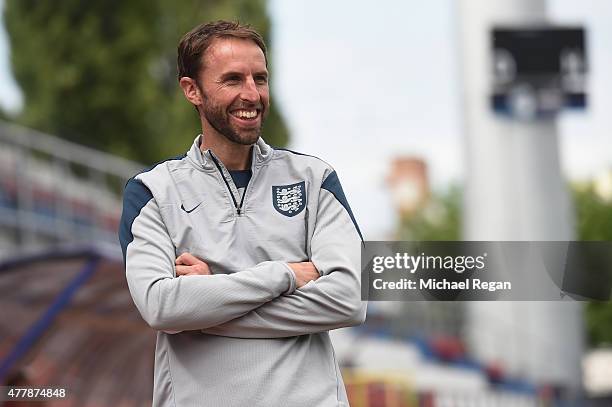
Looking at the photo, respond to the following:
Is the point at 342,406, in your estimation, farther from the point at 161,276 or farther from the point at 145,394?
the point at 145,394

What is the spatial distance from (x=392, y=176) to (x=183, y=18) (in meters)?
45.2

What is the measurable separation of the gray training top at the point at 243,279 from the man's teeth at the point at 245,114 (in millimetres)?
93

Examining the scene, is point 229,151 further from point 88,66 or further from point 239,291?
point 88,66

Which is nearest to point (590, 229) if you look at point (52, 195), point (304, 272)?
point (52, 195)

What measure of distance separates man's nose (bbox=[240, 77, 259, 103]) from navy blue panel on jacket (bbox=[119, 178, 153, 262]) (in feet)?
0.79

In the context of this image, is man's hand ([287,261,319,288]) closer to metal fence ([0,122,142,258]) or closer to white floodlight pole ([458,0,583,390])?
metal fence ([0,122,142,258])

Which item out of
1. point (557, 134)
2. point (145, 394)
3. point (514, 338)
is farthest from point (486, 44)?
point (145, 394)

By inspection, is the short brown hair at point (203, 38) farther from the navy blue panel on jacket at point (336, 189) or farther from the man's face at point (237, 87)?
the navy blue panel on jacket at point (336, 189)

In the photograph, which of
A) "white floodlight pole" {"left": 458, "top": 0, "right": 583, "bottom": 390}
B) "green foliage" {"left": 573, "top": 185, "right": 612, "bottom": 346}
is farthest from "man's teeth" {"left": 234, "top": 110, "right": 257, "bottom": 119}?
"green foliage" {"left": 573, "top": 185, "right": 612, "bottom": 346}

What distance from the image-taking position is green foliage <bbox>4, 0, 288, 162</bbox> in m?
17.1

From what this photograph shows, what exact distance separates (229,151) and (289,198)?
0.13 meters

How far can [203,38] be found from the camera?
7.57 ft

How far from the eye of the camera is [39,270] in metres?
4.66

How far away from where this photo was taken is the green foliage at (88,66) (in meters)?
17.1
